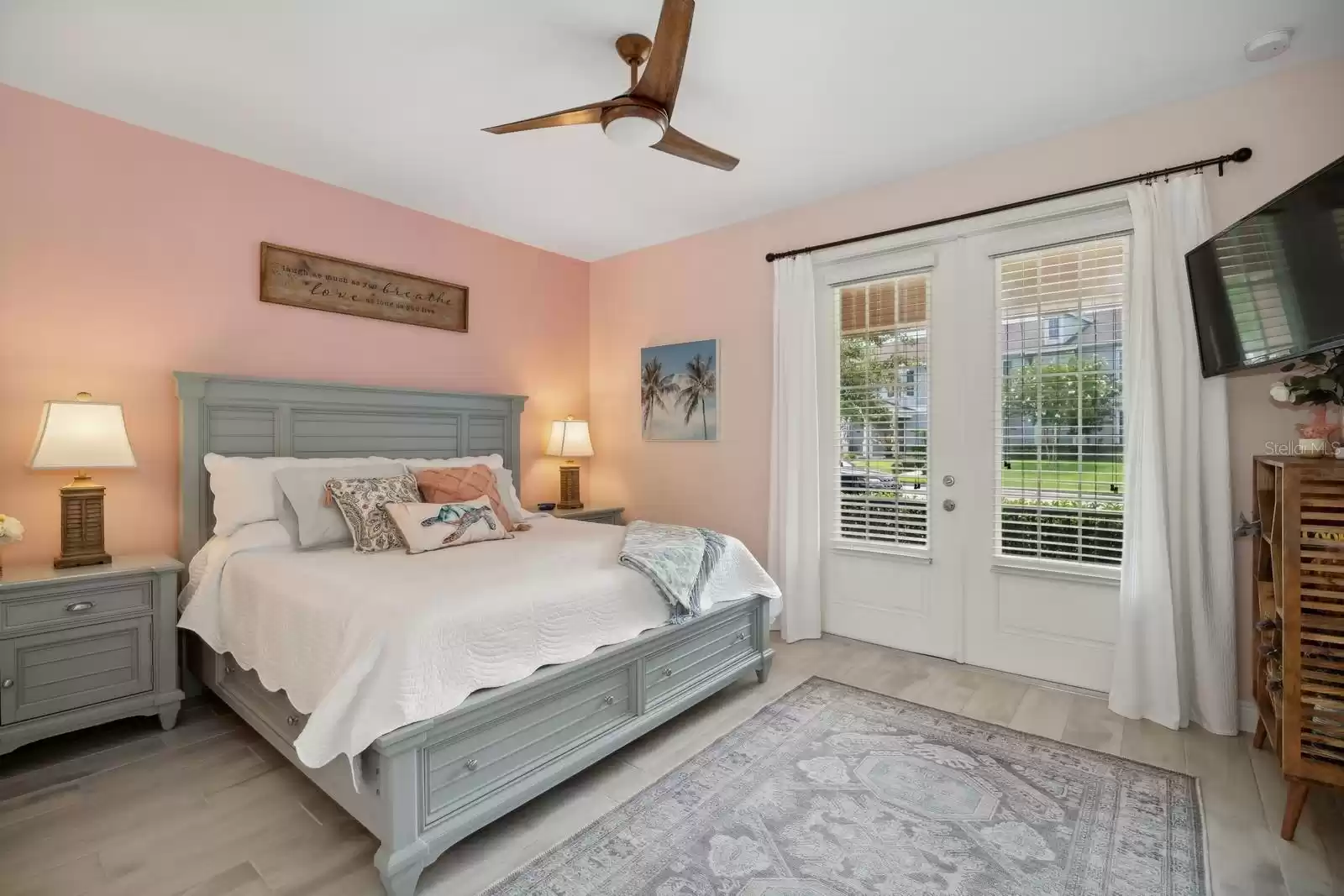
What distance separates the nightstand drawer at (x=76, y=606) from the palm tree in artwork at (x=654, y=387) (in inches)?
119

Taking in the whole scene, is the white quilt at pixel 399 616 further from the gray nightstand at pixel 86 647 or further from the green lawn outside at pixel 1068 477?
the green lawn outside at pixel 1068 477

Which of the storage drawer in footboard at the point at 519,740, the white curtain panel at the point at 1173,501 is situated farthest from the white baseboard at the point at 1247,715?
the storage drawer in footboard at the point at 519,740

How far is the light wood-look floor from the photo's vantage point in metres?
1.78

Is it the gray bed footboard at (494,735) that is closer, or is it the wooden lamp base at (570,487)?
the gray bed footboard at (494,735)

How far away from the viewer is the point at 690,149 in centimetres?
248

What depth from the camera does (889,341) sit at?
3674 millimetres

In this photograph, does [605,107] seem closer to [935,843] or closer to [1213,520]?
[935,843]

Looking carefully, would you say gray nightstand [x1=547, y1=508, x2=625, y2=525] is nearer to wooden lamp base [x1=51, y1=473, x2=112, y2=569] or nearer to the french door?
the french door

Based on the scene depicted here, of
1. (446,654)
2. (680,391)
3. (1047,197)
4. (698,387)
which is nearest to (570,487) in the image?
(680,391)

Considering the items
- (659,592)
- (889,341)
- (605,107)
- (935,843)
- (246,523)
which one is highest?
(605,107)

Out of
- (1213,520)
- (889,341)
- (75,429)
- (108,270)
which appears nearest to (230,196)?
(108,270)

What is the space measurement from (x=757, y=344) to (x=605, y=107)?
2.23 m

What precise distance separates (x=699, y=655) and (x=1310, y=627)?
2016mm

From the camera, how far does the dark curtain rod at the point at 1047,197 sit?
105 inches
